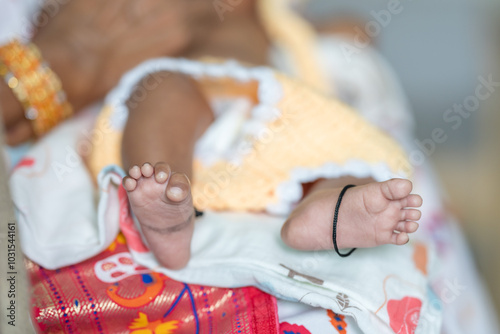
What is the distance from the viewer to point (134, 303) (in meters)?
0.62

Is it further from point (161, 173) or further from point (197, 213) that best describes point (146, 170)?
point (197, 213)

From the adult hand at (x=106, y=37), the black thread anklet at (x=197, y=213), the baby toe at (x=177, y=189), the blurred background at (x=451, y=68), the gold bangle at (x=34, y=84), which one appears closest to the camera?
the baby toe at (x=177, y=189)

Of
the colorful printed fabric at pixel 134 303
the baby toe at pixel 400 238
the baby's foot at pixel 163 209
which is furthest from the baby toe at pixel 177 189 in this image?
the baby toe at pixel 400 238

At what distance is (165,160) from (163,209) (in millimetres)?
146

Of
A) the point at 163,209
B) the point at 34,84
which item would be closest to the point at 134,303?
the point at 163,209

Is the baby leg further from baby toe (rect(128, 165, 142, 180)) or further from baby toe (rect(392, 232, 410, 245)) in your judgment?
baby toe (rect(392, 232, 410, 245))

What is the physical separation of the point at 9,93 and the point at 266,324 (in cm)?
58

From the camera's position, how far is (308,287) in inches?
25.2

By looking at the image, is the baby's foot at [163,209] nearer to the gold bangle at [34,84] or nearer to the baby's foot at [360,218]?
the baby's foot at [360,218]

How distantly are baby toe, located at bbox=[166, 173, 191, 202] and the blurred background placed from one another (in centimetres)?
121

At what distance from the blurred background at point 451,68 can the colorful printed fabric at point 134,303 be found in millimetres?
1181

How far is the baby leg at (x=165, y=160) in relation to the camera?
573mm

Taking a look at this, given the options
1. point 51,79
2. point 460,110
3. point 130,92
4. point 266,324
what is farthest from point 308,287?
point 460,110

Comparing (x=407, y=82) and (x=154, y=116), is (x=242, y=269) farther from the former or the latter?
(x=407, y=82)
